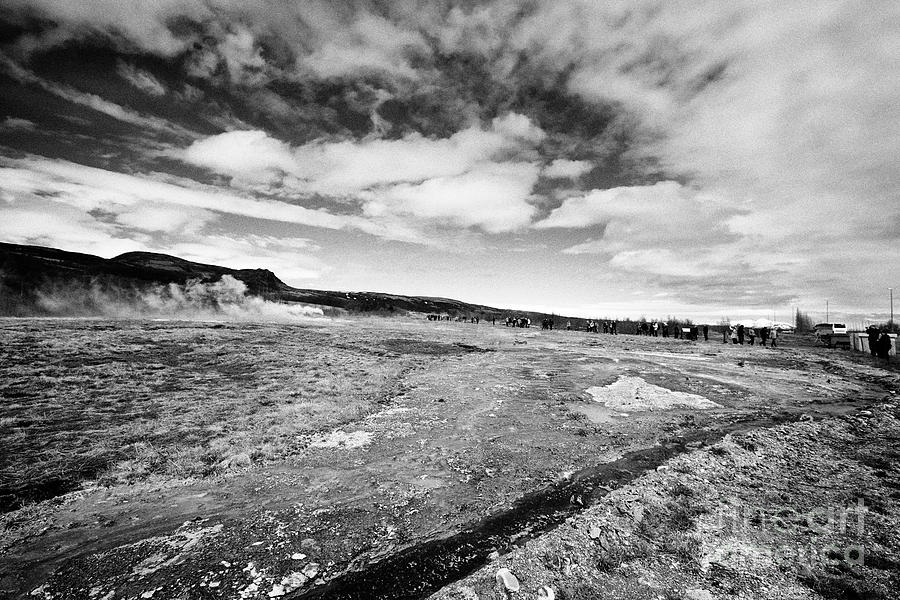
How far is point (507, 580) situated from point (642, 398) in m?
10.3

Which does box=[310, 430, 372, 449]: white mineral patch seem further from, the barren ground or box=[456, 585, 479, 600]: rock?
box=[456, 585, 479, 600]: rock

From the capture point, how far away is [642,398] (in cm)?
1236

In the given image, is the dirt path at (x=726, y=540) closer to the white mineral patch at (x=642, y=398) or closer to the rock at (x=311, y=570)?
the rock at (x=311, y=570)

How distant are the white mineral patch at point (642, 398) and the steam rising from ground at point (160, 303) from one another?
4058 cm

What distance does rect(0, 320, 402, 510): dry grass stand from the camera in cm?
646

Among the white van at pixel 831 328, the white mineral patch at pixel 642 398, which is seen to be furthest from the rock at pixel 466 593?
the white van at pixel 831 328

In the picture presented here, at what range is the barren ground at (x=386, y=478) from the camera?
3951 millimetres

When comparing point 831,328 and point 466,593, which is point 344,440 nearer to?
point 466,593

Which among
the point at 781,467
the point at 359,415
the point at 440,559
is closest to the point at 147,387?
the point at 359,415

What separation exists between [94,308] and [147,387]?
137 feet

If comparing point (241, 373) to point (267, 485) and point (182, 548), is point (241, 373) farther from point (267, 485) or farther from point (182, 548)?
point (182, 548)

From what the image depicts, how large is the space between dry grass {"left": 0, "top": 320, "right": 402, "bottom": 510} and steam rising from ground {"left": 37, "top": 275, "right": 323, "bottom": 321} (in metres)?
25.1

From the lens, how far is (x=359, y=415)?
9891 millimetres

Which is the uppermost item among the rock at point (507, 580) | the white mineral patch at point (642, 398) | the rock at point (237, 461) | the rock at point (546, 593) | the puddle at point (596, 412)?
the white mineral patch at point (642, 398)
